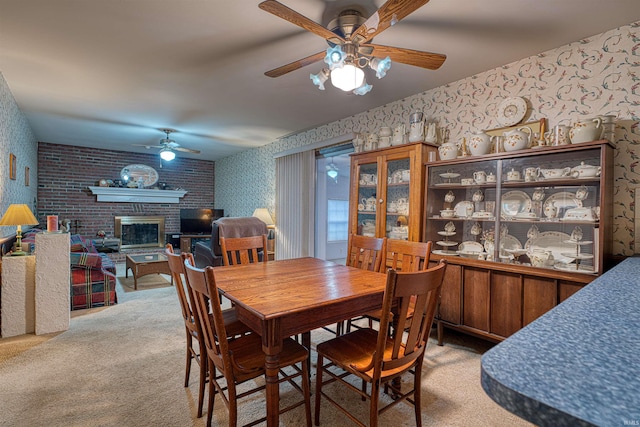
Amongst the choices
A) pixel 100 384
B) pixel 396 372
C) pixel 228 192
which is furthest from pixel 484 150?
→ pixel 228 192

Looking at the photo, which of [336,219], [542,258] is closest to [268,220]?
[336,219]

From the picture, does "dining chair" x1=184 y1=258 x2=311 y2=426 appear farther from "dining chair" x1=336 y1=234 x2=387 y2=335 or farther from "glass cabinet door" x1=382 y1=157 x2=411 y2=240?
"glass cabinet door" x1=382 y1=157 x2=411 y2=240

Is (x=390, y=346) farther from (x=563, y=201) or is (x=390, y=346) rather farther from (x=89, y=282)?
(x=89, y=282)

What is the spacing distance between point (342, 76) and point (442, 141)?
68.3 inches

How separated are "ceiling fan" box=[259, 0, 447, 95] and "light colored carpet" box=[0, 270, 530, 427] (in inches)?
76.7

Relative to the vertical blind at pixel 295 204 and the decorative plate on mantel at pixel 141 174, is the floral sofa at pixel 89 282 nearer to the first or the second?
the vertical blind at pixel 295 204

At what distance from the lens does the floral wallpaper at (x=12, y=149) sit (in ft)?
10.0

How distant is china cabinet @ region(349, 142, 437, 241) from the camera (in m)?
2.89

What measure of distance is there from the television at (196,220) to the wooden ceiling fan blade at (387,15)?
6441mm

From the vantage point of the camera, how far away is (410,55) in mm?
1886

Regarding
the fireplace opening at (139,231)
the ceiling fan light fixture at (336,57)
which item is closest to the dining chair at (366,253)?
the ceiling fan light fixture at (336,57)

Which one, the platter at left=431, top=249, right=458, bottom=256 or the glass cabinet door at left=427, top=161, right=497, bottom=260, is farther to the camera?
the platter at left=431, top=249, right=458, bottom=256

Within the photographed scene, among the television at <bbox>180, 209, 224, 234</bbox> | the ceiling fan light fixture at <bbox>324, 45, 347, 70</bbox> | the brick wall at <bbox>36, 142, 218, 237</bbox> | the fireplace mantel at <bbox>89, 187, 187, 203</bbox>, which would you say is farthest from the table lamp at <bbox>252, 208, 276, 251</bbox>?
the ceiling fan light fixture at <bbox>324, 45, 347, 70</bbox>

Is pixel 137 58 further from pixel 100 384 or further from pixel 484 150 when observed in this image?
pixel 484 150
